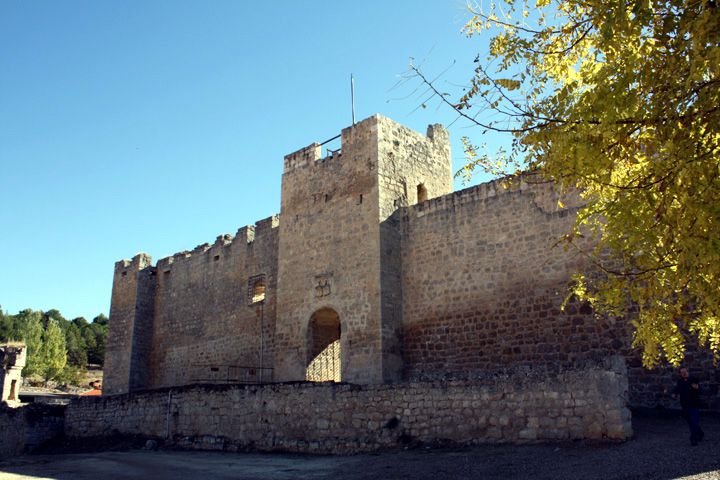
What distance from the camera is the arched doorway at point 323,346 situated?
51.2 ft

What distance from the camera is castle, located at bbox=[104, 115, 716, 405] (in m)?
12.9

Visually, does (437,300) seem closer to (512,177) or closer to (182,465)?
(182,465)

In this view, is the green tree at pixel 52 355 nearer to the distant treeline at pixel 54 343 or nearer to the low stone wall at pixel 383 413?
the distant treeline at pixel 54 343

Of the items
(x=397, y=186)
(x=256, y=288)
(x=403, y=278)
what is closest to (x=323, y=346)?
(x=403, y=278)

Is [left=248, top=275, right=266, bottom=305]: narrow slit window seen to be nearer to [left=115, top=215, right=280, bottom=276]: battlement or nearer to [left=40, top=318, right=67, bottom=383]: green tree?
[left=115, top=215, right=280, bottom=276]: battlement

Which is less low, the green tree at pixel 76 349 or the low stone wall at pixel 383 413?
the green tree at pixel 76 349

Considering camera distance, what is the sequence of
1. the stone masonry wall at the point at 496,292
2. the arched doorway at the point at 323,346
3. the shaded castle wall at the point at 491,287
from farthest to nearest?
1. the arched doorway at the point at 323,346
2. the shaded castle wall at the point at 491,287
3. the stone masonry wall at the point at 496,292

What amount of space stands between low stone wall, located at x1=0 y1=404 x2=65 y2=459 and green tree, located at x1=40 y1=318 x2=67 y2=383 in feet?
92.5

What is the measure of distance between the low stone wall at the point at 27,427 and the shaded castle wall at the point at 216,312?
14.3 feet

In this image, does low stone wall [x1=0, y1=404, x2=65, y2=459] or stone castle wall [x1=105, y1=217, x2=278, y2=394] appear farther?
stone castle wall [x1=105, y1=217, x2=278, y2=394]

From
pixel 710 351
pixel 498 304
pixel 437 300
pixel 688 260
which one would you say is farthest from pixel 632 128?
pixel 437 300

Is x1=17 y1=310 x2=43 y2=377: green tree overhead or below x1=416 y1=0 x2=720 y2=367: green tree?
overhead

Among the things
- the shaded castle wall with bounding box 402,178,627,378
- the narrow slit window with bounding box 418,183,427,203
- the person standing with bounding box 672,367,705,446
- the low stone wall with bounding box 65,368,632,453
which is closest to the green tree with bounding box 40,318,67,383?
the low stone wall with bounding box 65,368,632,453

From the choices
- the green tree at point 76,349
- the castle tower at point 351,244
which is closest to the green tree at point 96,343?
the green tree at point 76,349
